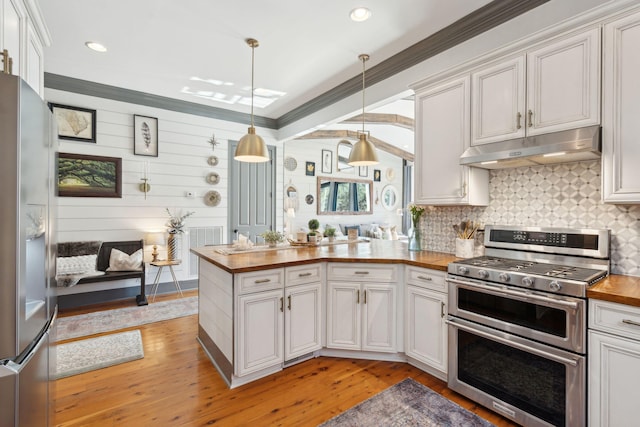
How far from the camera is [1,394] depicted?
3.53 ft

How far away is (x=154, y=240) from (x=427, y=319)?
12.8 feet

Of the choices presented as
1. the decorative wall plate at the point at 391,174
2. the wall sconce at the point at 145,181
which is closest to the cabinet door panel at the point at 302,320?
the wall sconce at the point at 145,181

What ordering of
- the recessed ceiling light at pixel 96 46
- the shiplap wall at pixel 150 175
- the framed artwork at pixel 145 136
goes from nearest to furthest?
1. the recessed ceiling light at pixel 96 46
2. the shiplap wall at pixel 150 175
3. the framed artwork at pixel 145 136

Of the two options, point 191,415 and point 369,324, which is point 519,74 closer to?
point 369,324

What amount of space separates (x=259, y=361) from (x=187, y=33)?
3.03 metres

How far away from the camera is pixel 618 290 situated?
1633mm

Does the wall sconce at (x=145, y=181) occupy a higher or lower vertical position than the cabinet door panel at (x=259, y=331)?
higher

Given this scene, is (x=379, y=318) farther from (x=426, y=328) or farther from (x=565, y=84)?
(x=565, y=84)

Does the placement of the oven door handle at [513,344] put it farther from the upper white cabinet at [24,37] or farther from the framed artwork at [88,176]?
the framed artwork at [88,176]

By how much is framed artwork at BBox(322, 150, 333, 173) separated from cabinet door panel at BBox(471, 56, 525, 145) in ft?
18.1

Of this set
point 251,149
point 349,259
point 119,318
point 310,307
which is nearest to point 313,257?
point 349,259

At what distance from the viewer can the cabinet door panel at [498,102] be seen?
222 cm

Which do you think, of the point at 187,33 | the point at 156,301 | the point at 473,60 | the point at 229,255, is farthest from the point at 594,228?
the point at 156,301

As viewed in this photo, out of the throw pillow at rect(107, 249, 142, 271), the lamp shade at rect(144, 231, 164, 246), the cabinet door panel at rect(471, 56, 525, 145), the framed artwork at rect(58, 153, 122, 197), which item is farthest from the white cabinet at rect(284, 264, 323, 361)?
the framed artwork at rect(58, 153, 122, 197)
